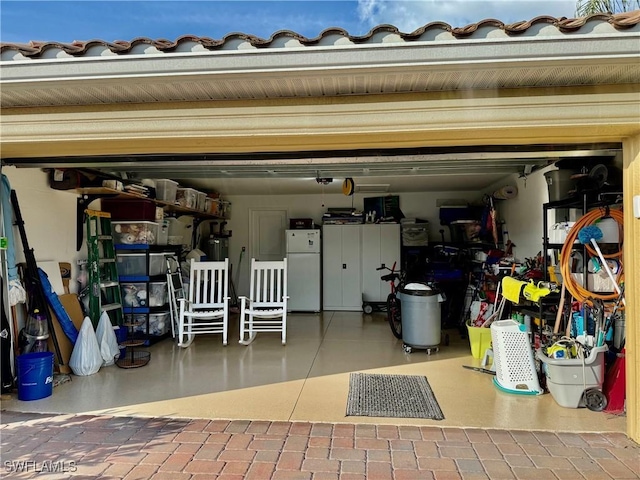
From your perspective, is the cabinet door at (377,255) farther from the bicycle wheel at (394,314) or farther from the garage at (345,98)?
the garage at (345,98)

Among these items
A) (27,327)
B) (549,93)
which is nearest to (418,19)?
(549,93)

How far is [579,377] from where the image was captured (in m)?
3.05

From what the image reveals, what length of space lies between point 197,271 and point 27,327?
2.07m

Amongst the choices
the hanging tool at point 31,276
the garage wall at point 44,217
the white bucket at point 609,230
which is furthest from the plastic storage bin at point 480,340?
the garage wall at point 44,217

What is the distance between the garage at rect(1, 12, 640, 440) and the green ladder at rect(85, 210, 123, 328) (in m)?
1.36

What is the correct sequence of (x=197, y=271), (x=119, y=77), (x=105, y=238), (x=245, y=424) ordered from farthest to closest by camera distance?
(x=197, y=271) → (x=105, y=238) → (x=245, y=424) → (x=119, y=77)

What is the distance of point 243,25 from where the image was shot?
10.4 feet

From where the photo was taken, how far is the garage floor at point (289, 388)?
2945 millimetres

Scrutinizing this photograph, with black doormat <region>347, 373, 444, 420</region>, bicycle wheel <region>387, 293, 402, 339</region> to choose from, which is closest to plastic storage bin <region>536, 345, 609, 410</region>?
black doormat <region>347, 373, 444, 420</region>

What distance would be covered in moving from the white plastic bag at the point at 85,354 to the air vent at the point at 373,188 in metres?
4.47

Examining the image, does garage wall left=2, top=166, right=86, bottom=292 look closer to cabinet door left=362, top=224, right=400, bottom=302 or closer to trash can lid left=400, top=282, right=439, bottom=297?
trash can lid left=400, top=282, right=439, bottom=297

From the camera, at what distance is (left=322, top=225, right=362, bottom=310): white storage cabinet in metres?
7.71

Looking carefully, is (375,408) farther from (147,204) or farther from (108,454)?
(147,204)

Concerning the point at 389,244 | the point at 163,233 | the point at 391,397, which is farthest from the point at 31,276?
the point at 389,244
